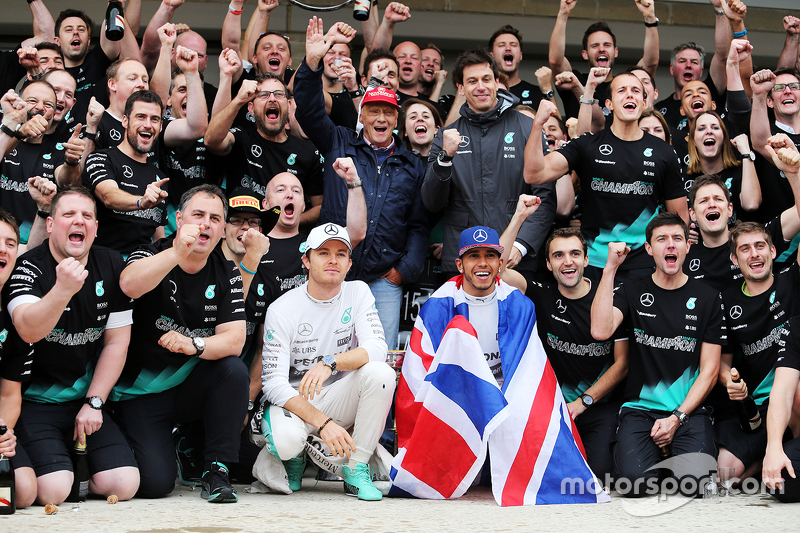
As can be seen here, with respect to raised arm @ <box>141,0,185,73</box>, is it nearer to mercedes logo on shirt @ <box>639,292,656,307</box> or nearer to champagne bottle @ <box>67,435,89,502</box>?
champagne bottle @ <box>67,435,89,502</box>

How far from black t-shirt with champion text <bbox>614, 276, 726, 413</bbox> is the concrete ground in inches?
30.3

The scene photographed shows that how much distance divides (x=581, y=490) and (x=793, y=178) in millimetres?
2474

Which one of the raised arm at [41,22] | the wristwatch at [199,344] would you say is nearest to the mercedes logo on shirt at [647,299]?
the wristwatch at [199,344]

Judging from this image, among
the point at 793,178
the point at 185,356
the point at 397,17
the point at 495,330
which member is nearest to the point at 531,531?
the point at 495,330

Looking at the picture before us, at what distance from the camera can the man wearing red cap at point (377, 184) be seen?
18.4ft

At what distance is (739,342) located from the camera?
16.8ft

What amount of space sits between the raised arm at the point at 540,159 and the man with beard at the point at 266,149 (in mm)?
1725

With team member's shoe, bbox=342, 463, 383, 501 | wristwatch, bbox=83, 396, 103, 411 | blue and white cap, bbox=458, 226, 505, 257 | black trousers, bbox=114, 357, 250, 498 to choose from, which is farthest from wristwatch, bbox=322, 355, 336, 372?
wristwatch, bbox=83, 396, 103, 411

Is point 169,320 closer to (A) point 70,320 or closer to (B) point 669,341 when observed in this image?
(A) point 70,320

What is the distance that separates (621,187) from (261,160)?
269cm

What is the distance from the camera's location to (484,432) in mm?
4441

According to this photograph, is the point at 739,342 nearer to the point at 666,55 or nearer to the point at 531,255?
the point at 531,255

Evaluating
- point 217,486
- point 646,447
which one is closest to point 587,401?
point 646,447

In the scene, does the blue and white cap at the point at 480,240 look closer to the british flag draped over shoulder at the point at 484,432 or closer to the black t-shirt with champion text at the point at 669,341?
the british flag draped over shoulder at the point at 484,432
